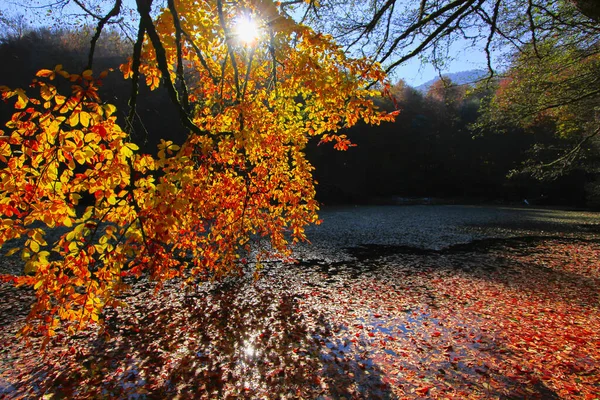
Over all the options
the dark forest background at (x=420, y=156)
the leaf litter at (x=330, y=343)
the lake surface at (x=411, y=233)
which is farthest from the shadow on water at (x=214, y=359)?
the dark forest background at (x=420, y=156)

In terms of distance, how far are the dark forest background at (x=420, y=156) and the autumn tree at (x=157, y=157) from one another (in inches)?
1235

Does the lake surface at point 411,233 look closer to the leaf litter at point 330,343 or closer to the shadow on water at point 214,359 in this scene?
the leaf litter at point 330,343

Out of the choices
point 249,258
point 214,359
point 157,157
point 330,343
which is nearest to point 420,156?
point 249,258

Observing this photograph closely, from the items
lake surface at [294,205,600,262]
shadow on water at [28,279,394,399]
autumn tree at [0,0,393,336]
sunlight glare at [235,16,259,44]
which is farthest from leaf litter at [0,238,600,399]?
lake surface at [294,205,600,262]

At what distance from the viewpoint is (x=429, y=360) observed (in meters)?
4.64

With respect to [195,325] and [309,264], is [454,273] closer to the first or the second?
[309,264]

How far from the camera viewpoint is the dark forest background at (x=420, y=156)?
115ft

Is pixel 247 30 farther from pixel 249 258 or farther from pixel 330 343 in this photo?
pixel 249 258

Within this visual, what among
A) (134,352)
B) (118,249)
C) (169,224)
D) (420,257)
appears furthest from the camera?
(420,257)

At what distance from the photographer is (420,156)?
4416 centimetres

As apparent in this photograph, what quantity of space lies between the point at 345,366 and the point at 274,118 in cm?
350

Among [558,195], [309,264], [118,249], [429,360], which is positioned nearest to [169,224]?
[118,249]

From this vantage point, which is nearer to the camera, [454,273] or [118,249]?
[118,249]

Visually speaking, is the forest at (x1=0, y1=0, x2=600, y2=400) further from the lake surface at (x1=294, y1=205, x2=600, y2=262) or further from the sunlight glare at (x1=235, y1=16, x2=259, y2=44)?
the lake surface at (x1=294, y1=205, x2=600, y2=262)
